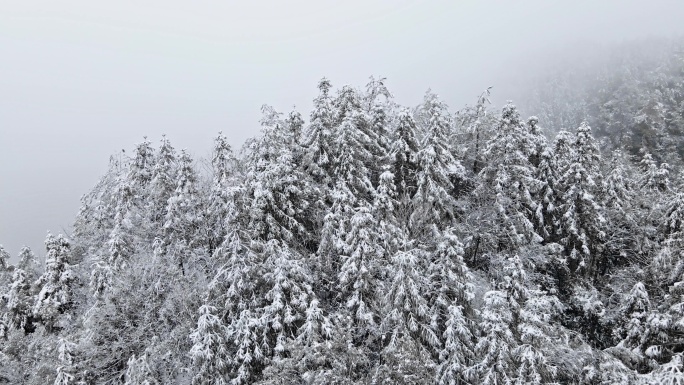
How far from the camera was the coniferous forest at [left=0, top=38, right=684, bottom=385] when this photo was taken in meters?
16.9

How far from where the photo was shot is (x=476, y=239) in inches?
1022

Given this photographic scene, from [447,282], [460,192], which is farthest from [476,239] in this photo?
[447,282]

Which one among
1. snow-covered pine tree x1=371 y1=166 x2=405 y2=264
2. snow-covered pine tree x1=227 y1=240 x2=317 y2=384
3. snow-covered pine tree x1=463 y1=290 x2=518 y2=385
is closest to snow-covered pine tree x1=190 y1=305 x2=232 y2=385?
snow-covered pine tree x1=227 y1=240 x2=317 y2=384

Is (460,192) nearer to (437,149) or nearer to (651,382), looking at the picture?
(437,149)

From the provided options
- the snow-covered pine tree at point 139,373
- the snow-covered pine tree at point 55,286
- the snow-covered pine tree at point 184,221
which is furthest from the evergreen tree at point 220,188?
the snow-covered pine tree at point 55,286

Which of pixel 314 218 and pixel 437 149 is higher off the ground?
pixel 437 149

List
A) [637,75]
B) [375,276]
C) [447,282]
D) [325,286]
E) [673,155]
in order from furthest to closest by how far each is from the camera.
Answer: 1. [637,75]
2. [673,155]
3. [325,286]
4. [375,276]
5. [447,282]

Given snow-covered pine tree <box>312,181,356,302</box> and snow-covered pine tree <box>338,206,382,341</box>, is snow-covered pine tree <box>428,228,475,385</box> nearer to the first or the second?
snow-covered pine tree <box>338,206,382,341</box>

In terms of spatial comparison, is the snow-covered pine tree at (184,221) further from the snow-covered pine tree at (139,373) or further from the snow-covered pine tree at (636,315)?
the snow-covered pine tree at (636,315)

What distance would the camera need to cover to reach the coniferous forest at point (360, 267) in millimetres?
16891

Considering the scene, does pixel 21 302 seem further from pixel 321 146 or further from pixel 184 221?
pixel 321 146

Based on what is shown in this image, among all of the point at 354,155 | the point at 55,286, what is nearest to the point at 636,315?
the point at 354,155

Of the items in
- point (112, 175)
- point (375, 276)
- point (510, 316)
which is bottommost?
point (510, 316)

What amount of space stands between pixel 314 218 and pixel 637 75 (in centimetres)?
11646
